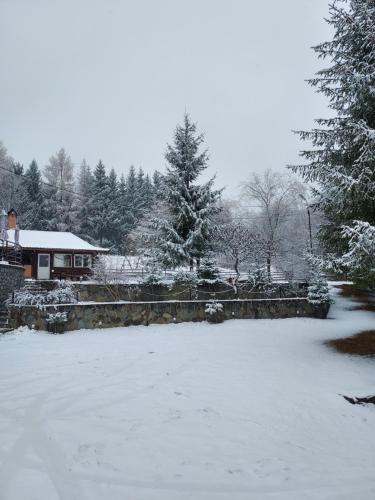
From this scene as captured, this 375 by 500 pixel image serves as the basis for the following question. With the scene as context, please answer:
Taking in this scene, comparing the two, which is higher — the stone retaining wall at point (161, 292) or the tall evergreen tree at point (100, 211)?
the tall evergreen tree at point (100, 211)

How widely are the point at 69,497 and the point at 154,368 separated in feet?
17.7

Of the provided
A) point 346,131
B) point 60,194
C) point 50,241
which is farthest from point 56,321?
point 60,194

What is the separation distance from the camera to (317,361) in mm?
10539

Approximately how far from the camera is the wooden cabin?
28.8 meters

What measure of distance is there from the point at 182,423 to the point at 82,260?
89.5ft

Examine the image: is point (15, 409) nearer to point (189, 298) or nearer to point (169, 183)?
point (189, 298)

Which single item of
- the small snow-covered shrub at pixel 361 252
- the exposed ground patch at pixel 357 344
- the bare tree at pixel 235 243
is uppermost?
the bare tree at pixel 235 243

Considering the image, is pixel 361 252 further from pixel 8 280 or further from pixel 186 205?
pixel 8 280

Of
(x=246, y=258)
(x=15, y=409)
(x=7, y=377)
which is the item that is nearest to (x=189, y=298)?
(x=246, y=258)

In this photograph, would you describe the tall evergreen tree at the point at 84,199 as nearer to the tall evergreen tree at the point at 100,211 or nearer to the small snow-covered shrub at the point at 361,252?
the tall evergreen tree at the point at 100,211

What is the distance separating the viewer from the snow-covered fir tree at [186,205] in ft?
68.3

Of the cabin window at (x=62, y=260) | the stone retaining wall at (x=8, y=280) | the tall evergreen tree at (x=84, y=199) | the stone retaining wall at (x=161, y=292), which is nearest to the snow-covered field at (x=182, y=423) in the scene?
the stone retaining wall at (x=8, y=280)

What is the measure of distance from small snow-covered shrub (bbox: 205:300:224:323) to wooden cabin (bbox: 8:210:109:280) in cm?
1620

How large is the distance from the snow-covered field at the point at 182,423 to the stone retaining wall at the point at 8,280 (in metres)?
5.11
